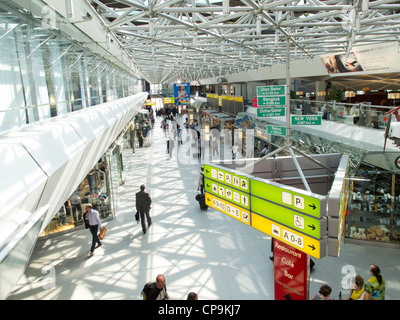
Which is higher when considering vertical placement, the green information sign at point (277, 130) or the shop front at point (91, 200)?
the green information sign at point (277, 130)

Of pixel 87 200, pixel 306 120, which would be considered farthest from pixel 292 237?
pixel 87 200

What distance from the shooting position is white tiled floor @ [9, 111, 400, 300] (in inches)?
317

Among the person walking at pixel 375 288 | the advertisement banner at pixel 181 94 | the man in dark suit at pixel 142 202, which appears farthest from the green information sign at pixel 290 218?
the advertisement banner at pixel 181 94

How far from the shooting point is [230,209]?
7086 millimetres

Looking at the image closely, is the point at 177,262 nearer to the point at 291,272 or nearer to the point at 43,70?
the point at 291,272

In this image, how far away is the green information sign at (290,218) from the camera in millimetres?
5137

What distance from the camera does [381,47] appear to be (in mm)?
20422

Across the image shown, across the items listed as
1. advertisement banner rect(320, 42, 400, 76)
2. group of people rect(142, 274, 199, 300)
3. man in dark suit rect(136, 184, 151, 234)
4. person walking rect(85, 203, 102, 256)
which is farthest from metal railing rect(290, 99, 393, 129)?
person walking rect(85, 203, 102, 256)

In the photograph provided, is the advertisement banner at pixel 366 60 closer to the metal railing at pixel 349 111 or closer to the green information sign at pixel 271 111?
the metal railing at pixel 349 111

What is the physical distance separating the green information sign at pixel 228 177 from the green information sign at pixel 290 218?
1.05ft

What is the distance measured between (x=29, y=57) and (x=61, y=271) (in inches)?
241

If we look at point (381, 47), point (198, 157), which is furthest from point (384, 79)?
point (198, 157)

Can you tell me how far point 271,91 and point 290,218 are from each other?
134 inches
